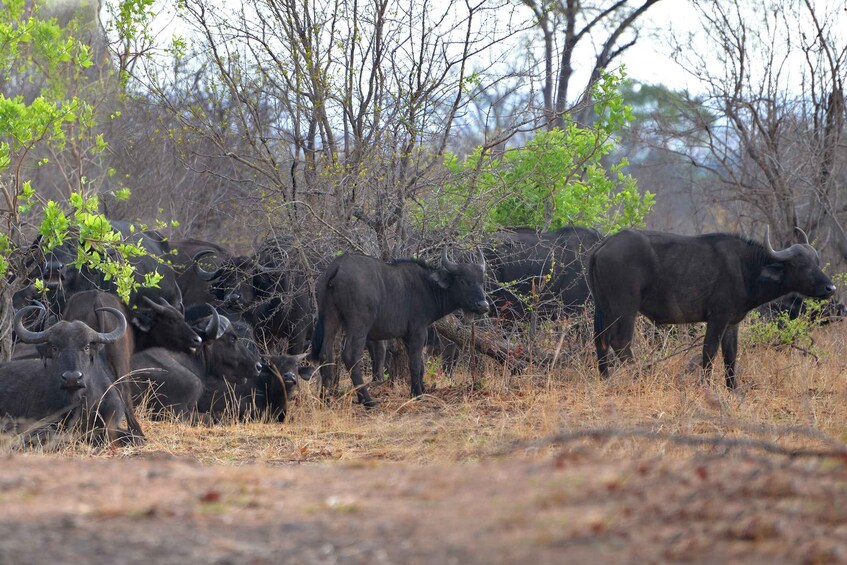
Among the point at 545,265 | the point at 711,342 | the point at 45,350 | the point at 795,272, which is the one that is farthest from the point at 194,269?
the point at 795,272

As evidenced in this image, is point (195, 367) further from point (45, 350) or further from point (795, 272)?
point (795, 272)

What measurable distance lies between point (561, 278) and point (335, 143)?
3536mm

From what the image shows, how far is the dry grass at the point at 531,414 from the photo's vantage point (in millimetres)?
7902

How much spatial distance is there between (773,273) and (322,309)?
445cm

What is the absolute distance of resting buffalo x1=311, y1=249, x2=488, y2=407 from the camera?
1041 centimetres

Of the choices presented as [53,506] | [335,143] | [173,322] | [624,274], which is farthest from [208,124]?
[53,506]

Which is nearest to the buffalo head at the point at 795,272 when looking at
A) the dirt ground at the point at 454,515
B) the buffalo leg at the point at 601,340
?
the buffalo leg at the point at 601,340

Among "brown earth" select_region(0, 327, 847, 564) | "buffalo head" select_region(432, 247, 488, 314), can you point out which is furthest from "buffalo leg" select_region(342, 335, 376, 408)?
"brown earth" select_region(0, 327, 847, 564)

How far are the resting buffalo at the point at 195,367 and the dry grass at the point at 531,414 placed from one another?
0.34 m

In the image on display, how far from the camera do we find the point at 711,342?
10.9m

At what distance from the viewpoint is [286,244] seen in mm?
11672

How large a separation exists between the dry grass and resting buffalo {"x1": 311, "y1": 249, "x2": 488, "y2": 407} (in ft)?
1.28

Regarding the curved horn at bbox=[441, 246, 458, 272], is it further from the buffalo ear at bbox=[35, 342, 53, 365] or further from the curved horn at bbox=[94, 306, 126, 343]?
the buffalo ear at bbox=[35, 342, 53, 365]

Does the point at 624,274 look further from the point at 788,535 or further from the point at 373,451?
the point at 788,535
